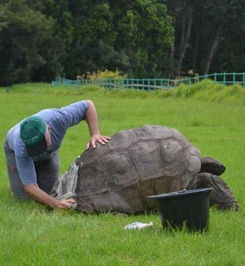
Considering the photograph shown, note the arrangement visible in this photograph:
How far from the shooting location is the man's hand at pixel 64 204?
6.24 m

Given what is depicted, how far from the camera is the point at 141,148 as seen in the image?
6.59m

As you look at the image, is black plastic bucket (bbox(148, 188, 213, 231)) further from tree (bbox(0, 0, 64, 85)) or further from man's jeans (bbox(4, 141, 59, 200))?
tree (bbox(0, 0, 64, 85))

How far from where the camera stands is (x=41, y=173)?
23.2 ft

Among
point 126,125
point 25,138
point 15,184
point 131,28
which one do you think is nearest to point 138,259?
point 25,138

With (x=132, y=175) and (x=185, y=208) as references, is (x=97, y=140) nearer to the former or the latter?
(x=132, y=175)

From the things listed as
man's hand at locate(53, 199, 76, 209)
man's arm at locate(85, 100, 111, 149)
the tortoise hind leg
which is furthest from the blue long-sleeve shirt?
the tortoise hind leg

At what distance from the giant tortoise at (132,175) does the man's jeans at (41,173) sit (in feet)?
1.35

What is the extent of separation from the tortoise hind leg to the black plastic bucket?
1287mm

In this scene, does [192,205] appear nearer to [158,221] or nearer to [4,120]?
[158,221]

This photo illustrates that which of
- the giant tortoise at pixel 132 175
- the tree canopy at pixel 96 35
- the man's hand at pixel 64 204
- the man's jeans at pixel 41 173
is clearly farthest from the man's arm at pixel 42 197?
the tree canopy at pixel 96 35

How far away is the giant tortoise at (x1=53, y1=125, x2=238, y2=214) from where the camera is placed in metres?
6.45

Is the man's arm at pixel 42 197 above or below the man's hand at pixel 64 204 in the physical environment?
above

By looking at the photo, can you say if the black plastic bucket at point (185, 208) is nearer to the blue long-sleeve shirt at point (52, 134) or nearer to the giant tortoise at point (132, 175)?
the giant tortoise at point (132, 175)

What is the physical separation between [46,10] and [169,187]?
2238 inches
